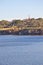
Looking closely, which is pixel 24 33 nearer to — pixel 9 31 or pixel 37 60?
pixel 9 31

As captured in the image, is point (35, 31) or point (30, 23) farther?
point (30, 23)

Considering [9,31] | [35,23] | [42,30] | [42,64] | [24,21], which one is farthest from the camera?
[24,21]

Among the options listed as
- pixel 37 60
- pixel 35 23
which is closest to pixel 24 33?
pixel 35 23

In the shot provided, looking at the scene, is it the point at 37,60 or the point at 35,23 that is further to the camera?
the point at 35,23

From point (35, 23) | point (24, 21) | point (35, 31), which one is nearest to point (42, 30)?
point (35, 31)

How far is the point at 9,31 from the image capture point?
82.3 meters

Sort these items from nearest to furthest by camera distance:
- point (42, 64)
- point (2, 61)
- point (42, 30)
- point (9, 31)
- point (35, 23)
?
point (42, 64) → point (2, 61) → point (42, 30) → point (9, 31) → point (35, 23)

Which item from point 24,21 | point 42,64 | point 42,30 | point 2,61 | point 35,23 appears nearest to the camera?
point 42,64

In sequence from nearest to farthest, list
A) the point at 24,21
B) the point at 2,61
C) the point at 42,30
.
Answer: the point at 2,61 < the point at 42,30 < the point at 24,21

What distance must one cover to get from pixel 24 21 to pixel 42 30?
1326 inches

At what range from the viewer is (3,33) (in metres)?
80.6

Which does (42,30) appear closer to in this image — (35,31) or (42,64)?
(35,31)

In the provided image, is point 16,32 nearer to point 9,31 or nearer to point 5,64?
point 9,31

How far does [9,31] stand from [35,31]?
340 inches
